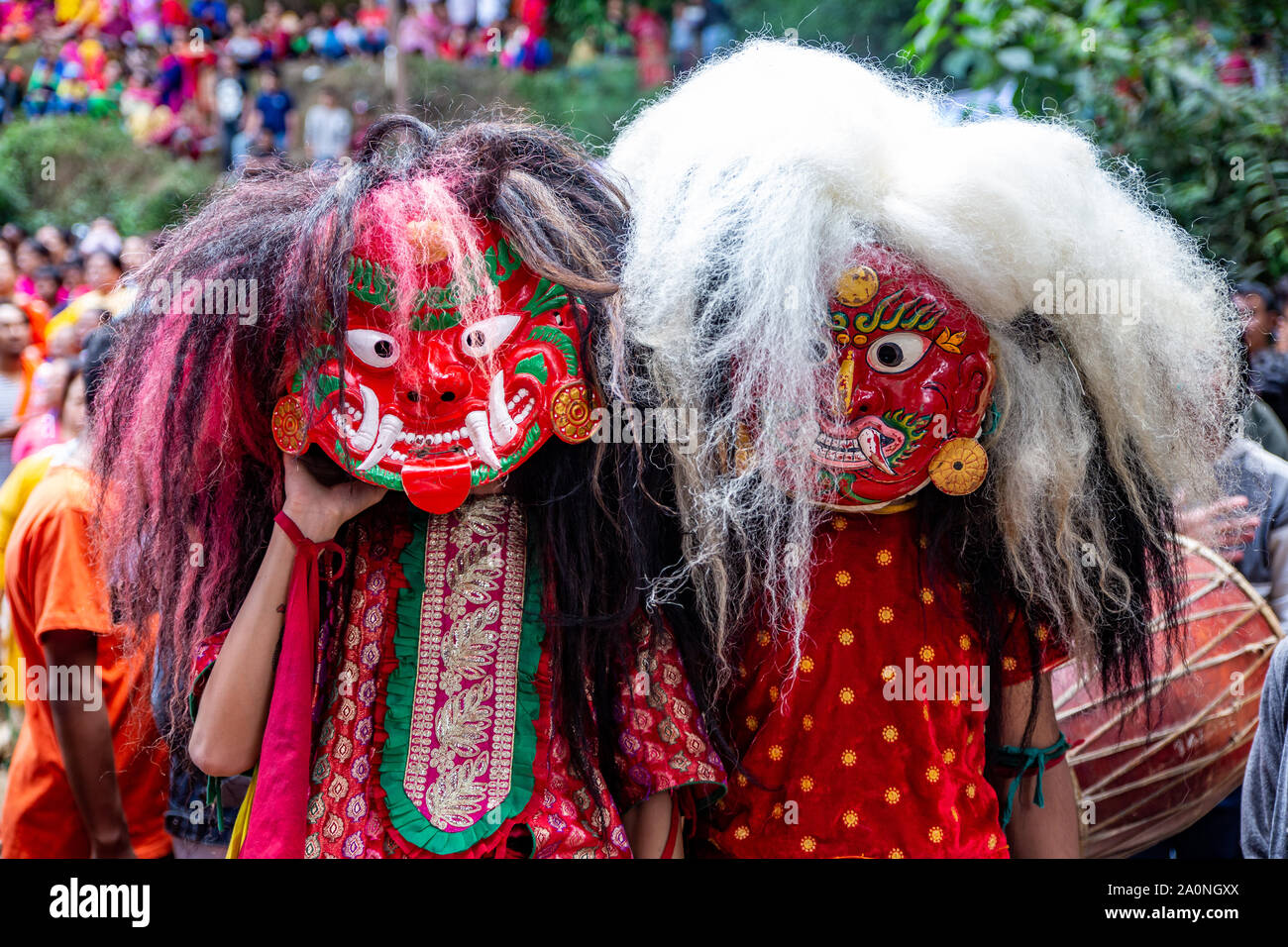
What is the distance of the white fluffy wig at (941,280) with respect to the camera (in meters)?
1.66

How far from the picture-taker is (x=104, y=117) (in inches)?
566

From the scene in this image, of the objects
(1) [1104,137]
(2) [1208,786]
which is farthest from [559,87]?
(2) [1208,786]

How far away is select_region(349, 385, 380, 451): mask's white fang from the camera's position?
1.62 m

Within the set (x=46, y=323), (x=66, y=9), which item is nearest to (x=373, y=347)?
(x=46, y=323)

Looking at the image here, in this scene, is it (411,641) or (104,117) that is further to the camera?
(104,117)

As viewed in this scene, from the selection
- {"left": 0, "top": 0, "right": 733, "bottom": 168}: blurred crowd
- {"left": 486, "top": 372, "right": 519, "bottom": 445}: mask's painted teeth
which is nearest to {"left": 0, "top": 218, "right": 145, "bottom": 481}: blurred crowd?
{"left": 486, "top": 372, "right": 519, "bottom": 445}: mask's painted teeth

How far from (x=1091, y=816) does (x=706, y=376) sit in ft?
4.27

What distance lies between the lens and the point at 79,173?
541 inches

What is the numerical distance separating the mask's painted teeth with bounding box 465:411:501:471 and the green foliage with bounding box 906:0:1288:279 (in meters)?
4.29

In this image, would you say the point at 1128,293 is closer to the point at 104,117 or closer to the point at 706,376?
the point at 706,376

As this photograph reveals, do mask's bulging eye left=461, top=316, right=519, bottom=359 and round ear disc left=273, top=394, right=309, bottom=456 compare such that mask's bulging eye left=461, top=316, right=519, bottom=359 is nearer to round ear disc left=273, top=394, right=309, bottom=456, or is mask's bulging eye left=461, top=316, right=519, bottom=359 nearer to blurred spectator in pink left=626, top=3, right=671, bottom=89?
round ear disc left=273, top=394, right=309, bottom=456

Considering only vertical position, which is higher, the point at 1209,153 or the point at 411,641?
the point at 1209,153
